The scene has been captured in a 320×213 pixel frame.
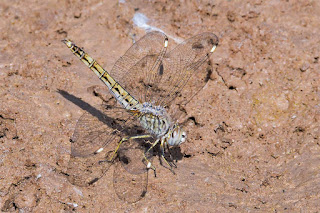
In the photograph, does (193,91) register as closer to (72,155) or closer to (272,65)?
(272,65)

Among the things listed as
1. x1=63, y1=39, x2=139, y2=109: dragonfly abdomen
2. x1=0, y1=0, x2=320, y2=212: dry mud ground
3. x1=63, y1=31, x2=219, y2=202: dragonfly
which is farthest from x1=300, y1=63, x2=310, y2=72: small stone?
x1=63, y1=39, x2=139, y2=109: dragonfly abdomen

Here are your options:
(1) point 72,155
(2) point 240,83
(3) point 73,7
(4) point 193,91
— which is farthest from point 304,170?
(3) point 73,7

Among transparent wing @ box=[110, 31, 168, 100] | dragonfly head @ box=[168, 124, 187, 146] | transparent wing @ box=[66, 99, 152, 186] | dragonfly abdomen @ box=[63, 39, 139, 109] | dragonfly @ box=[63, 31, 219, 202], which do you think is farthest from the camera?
transparent wing @ box=[110, 31, 168, 100]

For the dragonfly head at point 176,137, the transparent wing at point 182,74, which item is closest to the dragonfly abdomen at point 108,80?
the transparent wing at point 182,74

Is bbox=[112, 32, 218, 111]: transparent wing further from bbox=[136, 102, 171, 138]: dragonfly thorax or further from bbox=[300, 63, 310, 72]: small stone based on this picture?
bbox=[300, 63, 310, 72]: small stone

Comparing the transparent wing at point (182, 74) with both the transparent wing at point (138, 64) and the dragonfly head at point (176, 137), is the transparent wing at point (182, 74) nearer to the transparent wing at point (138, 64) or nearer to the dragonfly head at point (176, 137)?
the transparent wing at point (138, 64)
